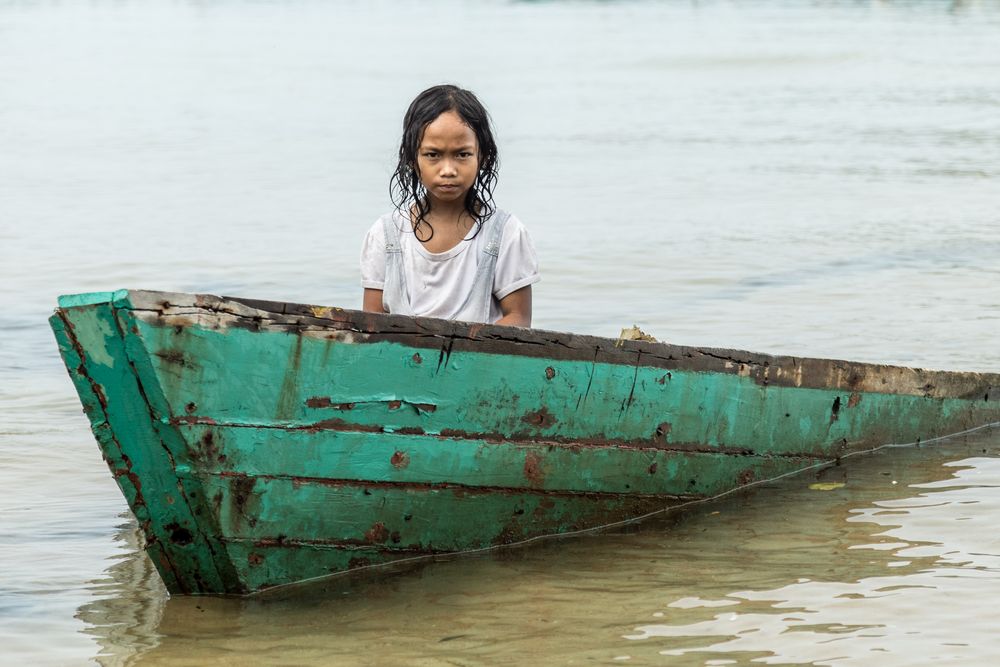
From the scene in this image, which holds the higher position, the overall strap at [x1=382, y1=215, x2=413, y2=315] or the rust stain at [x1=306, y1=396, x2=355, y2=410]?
the overall strap at [x1=382, y1=215, x2=413, y2=315]

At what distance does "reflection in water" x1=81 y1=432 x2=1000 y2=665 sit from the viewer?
3.69 m

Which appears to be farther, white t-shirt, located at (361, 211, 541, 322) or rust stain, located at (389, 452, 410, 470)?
white t-shirt, located at (361, 211, 541, 322)

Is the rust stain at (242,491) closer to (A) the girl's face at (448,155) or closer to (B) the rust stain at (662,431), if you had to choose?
(A) the girl's face at (448,155)

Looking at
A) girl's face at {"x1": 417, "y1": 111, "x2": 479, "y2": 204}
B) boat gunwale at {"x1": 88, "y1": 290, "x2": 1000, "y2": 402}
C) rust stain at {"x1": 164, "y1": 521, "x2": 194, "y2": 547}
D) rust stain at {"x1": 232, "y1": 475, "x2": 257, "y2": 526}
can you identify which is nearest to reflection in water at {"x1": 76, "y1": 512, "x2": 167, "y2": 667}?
rust stain at {"x1": 164, "y1": 521, "x2": 194, "y2": 547}

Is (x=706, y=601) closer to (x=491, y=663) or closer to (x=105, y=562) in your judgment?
(x=491, y=663)

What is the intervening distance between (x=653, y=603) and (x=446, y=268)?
3.76 ft

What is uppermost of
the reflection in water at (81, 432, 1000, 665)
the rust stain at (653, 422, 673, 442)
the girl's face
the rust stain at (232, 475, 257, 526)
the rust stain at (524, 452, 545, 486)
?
the girl's face

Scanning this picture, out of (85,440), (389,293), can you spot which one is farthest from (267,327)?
(85,440)

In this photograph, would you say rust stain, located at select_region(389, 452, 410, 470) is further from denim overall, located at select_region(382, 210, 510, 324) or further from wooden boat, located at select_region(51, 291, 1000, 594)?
denim overall, located at select_region(382, 210, 510, 324)

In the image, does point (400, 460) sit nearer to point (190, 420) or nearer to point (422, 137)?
point (190, 420)

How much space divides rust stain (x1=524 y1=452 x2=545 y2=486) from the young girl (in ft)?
1.33

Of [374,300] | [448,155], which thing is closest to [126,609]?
[374,300]

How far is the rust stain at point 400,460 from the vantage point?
3.88 metres

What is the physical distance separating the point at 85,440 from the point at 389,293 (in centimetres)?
222
